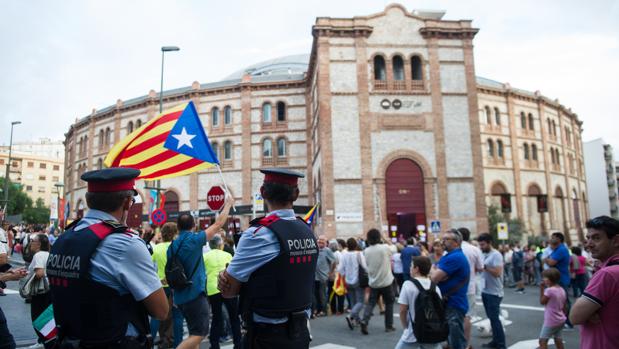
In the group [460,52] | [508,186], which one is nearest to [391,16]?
[460,52]

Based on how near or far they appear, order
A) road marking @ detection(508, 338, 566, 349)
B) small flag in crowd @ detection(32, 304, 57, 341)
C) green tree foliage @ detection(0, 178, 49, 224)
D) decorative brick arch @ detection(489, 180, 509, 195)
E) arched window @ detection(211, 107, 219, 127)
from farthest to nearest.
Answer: green tree foliage @ detection(0, 178, 49, 224) → decorative brick arch @ detection(489, 180, 509, 195) → arched window @ detection(211, 107, 219, 127) → road marking @ detection(508, 338, 566, 349) → small flag in crowd @ detection(32, 304, 57, 341)

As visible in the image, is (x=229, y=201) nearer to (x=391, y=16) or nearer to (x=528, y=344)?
(x=528, y=344)

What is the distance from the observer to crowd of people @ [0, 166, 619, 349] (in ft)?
8.38

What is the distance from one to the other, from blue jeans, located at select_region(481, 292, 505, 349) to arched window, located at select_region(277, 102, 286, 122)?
29532mm

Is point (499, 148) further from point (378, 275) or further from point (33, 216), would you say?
point (33, 216)

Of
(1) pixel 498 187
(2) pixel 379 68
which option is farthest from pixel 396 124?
(1) pixel 498 187

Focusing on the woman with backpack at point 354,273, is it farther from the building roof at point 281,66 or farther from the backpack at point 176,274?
the building roof at point 281,66

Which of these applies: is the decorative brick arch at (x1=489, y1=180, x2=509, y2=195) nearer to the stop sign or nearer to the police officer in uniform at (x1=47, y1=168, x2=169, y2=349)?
the stop sign

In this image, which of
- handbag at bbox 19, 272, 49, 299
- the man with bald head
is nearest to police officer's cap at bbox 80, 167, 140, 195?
handbag at bbox 19, 272, 49, 299

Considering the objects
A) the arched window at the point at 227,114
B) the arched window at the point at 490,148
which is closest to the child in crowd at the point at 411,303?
the arched window at the point at 227,114

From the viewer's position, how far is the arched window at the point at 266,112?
116 feet

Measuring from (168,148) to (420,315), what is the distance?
4.58 m

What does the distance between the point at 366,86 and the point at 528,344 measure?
20.7 meters

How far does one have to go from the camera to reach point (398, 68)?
2748 centimetres
